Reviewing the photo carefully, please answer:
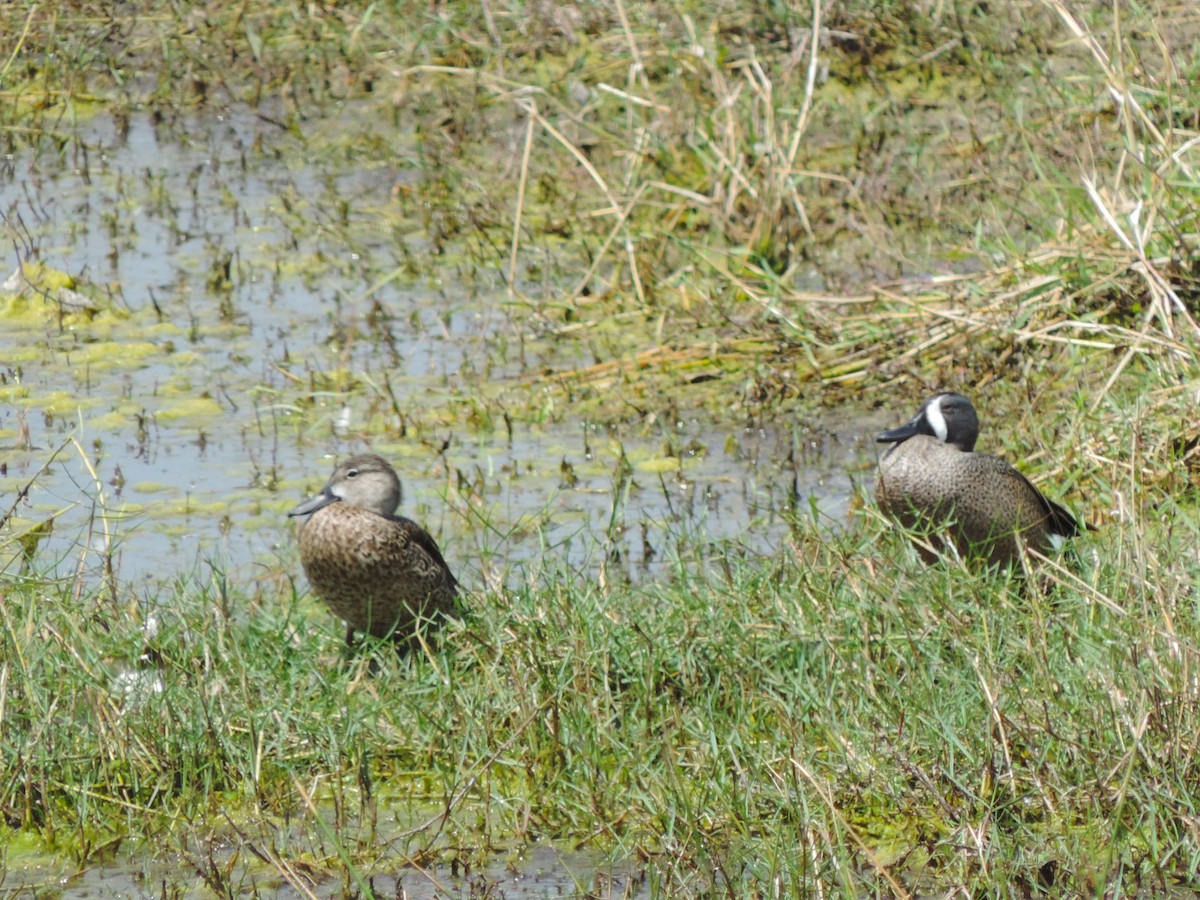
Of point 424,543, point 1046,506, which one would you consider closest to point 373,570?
point 424,543

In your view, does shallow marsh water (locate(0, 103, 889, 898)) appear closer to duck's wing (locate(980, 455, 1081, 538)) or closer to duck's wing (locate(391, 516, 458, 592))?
duck's wing (locate(391, 516, 458, 592))

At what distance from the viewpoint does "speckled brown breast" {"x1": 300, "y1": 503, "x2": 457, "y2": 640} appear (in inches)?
182

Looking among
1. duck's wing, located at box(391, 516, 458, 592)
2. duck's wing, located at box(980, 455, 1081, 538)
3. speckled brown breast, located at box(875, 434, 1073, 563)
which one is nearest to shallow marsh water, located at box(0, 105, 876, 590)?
duck's wing, located at box(391, 516, 458, 592)

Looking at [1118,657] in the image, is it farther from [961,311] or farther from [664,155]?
[664,155]

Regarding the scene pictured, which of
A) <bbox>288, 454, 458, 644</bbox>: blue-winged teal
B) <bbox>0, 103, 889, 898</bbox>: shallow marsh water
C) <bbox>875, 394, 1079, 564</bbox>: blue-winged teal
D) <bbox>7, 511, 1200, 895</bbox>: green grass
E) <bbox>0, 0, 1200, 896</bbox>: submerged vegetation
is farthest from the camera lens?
<bbox>0, 103, 889, 898</bbox>: shallow marsh water

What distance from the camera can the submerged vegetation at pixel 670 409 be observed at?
358 centimetres

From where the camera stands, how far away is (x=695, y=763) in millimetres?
3768

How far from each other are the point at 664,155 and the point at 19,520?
11.6 ft

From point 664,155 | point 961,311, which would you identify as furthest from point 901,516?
point 664,155

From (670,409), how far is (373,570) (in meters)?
2.21

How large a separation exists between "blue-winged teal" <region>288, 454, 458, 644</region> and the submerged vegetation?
13 cm

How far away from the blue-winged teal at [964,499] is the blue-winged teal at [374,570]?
1266mm

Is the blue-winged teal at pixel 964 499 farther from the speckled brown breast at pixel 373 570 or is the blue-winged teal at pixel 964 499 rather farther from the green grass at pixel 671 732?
the speckled brown breast at pixel 373 570

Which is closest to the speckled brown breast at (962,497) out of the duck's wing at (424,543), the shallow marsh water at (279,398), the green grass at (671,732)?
the shallow marsh water at (279,398)
